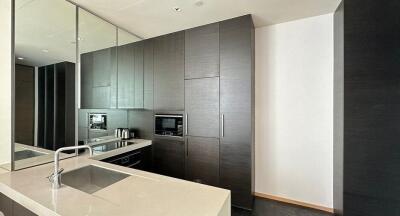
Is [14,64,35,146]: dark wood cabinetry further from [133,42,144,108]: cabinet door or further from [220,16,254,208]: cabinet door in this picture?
[220,16,254,208]: cabinet door

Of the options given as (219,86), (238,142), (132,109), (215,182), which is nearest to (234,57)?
(219,86)

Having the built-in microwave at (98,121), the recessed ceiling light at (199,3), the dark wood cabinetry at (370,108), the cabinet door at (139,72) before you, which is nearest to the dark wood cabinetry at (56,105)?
the built-in microwave at (98,121)

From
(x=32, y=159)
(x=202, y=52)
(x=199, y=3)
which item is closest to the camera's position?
(x=32, y=159)

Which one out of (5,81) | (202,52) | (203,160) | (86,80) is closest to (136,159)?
(203,160)

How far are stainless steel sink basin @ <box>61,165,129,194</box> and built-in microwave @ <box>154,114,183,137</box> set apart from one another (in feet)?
4.08

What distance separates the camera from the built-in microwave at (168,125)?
266 centimetres

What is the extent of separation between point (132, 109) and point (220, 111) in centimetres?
156

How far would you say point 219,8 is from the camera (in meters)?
2.09

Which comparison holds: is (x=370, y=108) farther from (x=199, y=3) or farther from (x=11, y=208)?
(x=11, y=208)

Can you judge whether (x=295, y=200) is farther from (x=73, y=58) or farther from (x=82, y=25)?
(x=82, y=25)

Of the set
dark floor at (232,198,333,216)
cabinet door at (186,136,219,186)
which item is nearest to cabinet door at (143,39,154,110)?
cabinet door at (186,136,219,186)

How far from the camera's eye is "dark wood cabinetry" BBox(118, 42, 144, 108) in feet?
9.58

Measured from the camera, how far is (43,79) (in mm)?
1763

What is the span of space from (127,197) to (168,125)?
1751mm
